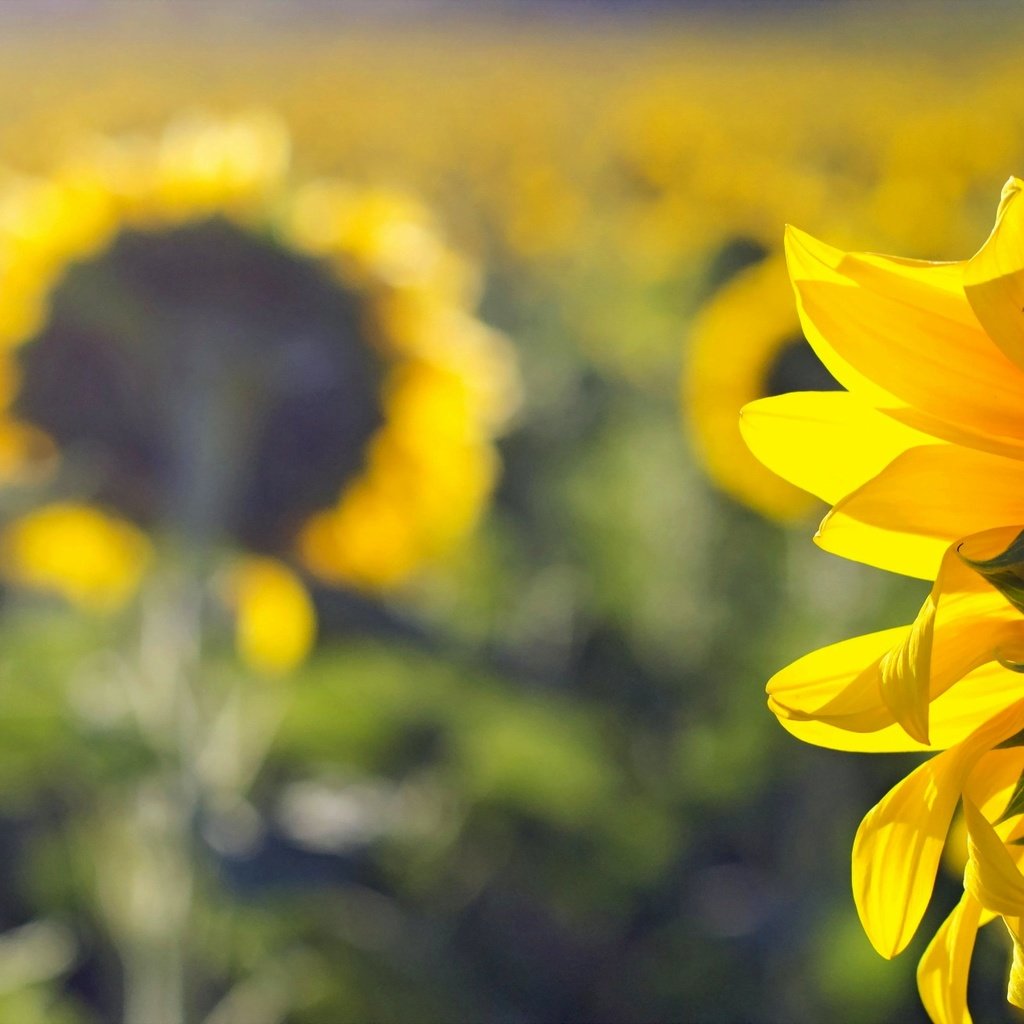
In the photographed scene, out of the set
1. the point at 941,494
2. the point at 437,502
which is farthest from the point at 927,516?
the point at 437,502

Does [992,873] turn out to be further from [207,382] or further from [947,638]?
[207,382]

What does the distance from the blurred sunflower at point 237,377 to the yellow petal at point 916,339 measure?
0.61 metres

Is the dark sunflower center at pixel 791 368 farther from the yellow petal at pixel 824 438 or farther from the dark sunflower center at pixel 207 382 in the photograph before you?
the yellow petal at pixel 824 438

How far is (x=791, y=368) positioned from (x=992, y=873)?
740 millimetres

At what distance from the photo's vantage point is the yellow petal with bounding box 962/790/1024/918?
0.67 ft

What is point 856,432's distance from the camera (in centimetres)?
25

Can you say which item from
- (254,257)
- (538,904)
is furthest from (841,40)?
(538,904)

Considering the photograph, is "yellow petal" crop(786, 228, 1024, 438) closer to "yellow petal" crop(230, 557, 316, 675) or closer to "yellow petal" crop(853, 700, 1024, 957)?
"yellow petal" crop(853, 700, 1024, 957)

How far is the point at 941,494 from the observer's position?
0.23 meters

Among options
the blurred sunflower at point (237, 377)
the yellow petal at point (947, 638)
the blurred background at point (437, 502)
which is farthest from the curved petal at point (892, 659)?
the blurred sunflower at point (237, 377)

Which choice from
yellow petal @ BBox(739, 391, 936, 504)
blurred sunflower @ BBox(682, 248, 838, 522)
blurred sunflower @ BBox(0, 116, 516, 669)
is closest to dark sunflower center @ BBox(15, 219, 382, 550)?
blurred sunflower @ BBox(0, 116, 516, 669)

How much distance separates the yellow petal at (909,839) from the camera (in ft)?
0.73

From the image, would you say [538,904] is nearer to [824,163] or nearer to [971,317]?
[824,163]

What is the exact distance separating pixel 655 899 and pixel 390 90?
0.67 meters
